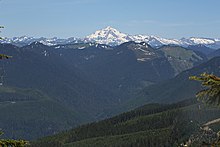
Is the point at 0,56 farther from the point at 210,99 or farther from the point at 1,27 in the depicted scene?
the point at 210,99

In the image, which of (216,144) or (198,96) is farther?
(198,96)

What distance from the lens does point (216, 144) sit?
498 inches

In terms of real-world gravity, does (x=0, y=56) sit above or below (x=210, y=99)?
above

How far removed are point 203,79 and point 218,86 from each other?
617 mm

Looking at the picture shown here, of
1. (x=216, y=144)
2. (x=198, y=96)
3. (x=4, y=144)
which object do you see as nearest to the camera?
(x=216, y=144)

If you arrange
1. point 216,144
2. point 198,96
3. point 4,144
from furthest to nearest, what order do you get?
point 4,144 → point 198,96 → point 216,144

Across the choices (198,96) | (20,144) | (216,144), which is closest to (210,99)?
(198,96)

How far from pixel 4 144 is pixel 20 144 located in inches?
24.3

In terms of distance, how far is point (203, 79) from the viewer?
43.8 feet

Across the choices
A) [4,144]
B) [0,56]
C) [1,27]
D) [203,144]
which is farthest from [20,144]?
[203,144]

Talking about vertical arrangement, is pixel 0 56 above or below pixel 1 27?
below

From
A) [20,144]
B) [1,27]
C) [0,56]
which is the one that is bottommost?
[20,144]

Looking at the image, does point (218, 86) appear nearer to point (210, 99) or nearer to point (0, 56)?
point (210, 99)

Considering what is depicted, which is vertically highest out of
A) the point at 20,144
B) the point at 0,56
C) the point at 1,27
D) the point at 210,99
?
the point at 1,27
